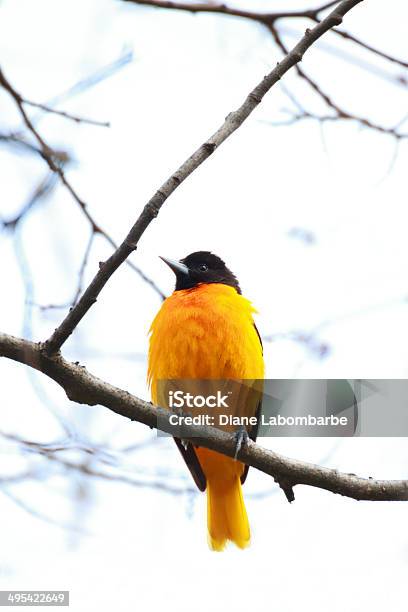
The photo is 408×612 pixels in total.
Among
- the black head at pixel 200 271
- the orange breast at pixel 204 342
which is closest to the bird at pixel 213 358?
the orange breast at pixel 204 342

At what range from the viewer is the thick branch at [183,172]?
10.4ft

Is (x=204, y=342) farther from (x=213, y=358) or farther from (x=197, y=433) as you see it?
(x=197, y=433)

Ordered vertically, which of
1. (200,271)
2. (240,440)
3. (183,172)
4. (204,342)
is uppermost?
(200,271)

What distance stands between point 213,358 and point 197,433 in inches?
45.6

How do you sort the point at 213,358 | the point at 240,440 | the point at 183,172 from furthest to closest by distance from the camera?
the point at 213,358, the point at 240,440, the point at 183,172

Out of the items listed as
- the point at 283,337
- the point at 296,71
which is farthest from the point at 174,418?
the point at 296,71

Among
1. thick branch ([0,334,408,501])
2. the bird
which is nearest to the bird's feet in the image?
thick branch ([0,334,408,501])

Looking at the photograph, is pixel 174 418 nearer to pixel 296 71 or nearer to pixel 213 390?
pixel 213 390

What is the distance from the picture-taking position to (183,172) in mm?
3301

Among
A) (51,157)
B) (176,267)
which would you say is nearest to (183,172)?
(51,157)

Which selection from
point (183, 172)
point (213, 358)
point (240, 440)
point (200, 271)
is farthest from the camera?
point (200, 271)

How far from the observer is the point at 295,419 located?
4.93 meters

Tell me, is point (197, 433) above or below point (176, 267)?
below

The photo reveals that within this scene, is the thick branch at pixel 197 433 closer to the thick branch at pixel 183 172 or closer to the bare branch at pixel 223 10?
the thick branch at pixel 183 172
